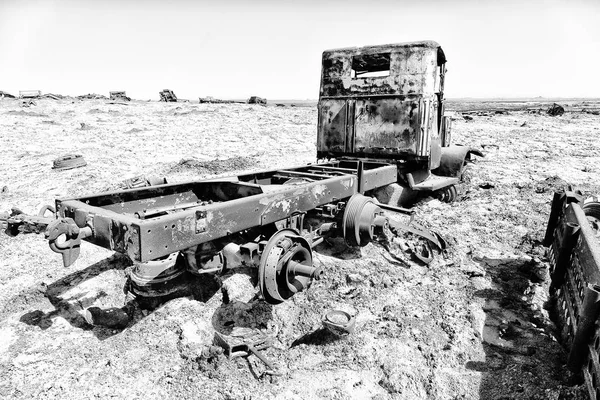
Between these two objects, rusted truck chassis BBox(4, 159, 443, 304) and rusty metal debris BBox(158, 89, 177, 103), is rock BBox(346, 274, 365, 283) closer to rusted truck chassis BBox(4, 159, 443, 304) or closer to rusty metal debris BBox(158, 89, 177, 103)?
rusted truck chassis BBox(4, 159, 443, 304)

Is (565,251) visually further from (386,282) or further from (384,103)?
(384,103)

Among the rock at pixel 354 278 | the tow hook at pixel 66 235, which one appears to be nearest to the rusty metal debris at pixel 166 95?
the rock at pixel 354 278

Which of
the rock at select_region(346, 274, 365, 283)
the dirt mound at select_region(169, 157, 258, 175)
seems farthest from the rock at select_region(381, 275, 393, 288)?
the dirt mound at select_region(169, 157, 258, 175)

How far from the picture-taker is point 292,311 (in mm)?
3855

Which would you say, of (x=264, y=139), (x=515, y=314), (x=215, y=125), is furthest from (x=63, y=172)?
(x=515, y=314)

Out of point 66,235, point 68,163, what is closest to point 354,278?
point 66,235

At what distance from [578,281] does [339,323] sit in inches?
76.7

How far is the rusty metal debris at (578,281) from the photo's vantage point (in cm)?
250

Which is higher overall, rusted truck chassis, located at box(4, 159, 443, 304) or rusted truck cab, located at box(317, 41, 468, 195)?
rusted truck cab, located at box(317, 41, 468, 195)

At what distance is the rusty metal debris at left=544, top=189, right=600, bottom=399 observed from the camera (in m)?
2.50

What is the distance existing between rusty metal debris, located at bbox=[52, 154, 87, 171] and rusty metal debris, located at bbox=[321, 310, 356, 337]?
8.30m

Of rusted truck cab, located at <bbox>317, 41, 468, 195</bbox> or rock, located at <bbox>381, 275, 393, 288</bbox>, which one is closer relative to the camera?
rock, located at <bbox>381, 275, 393, 288</bbox>

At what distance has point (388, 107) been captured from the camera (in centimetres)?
632

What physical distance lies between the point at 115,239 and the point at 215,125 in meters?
14.1
